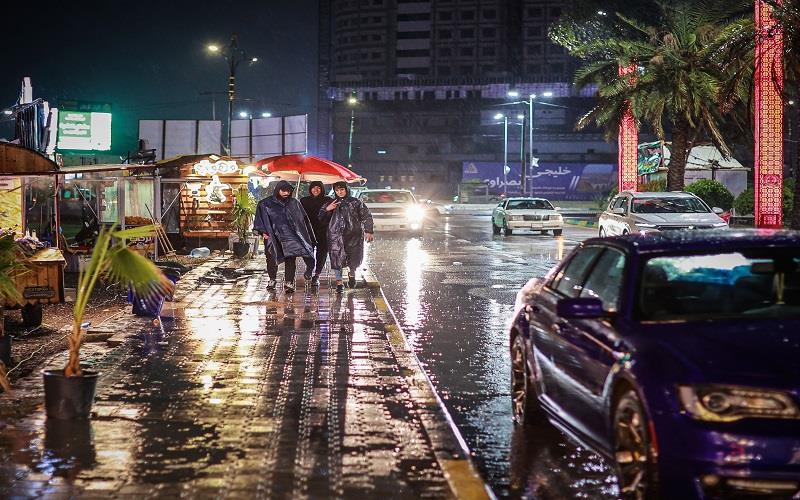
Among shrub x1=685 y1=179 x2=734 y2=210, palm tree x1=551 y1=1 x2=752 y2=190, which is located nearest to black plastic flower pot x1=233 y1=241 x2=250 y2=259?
palm tree x1=551 y1=1 x2=752 y2=190

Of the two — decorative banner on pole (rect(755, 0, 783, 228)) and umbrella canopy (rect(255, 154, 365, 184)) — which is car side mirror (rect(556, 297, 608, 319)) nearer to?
umbrella canopy (rect(255, 154, 365, 184))

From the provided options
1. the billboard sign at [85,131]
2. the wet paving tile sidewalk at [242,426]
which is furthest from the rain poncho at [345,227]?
the billboard sign at [85,131]

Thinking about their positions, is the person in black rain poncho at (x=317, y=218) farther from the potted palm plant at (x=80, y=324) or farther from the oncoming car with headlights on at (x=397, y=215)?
the oncoming car with headlights on at (x=397, y=215)

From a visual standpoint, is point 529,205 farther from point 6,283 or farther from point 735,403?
point 735,403

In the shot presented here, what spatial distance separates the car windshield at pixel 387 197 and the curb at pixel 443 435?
93.8ft

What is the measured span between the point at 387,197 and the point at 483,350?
96.7ft

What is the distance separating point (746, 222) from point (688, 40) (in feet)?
34.0

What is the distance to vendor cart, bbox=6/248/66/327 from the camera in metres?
12.8

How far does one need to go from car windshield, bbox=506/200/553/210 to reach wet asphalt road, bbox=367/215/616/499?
9147 mm

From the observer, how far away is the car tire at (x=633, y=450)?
16.7ft

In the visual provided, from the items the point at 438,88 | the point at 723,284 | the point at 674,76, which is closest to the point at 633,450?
the point at 723,284

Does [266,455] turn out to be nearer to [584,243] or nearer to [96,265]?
[96,265]

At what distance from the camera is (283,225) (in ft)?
57.3

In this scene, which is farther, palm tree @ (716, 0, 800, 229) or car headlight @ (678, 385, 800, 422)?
palm tree @ (716, 0, 800, 229)
